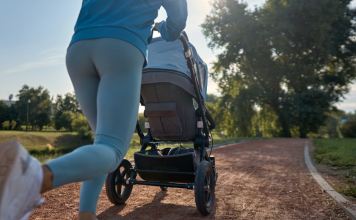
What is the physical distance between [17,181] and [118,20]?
3.11 feet

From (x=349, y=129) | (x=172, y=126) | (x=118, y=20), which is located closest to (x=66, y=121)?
(x=349, y=129)

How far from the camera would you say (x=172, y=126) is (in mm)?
3057

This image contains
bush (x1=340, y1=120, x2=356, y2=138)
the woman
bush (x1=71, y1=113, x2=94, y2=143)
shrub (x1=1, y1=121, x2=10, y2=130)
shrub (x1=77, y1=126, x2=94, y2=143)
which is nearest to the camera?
the woman

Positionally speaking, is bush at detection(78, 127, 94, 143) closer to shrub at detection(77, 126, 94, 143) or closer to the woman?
shrub at detection(77, 126, 94, 143)

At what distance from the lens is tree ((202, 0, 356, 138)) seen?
2161 cm

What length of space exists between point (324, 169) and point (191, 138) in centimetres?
382

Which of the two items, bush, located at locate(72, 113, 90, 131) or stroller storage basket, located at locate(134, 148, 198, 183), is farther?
bush, located at locate(72, 113, 90, 131)

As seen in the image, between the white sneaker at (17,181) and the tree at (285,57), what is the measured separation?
2276 cm

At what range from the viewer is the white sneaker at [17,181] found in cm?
83

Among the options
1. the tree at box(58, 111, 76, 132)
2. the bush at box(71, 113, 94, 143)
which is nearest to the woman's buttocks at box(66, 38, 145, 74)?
the tree at box(58, 111, 76, 132)

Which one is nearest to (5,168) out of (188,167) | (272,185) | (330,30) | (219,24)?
(188,167)

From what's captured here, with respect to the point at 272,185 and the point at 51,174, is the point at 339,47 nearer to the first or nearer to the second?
the point at 272,185

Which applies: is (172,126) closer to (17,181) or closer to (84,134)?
(17,181)

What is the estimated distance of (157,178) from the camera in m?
2.81
